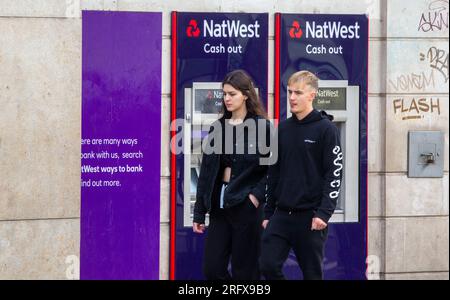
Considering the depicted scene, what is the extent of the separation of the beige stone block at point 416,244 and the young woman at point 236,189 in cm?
220

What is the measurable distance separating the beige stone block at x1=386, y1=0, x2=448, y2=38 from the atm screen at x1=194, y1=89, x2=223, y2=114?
1.72 meters

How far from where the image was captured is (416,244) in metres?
10.1

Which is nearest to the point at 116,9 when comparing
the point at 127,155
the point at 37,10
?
the point at 37,10

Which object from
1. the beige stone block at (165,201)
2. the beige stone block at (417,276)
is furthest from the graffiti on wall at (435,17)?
the beige stone block at (165,201)

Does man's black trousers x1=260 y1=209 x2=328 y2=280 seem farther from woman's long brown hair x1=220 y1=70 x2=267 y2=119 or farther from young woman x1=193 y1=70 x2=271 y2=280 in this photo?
woman's long brown hair x1=220 y1=70 x2=267 y2=119

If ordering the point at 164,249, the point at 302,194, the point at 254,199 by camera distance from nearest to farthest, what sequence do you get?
the point at 302,194 → the point at 254,199 → the point at 164,249

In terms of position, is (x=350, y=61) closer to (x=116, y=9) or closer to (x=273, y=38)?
(x=273, y=38)

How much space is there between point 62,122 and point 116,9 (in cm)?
112

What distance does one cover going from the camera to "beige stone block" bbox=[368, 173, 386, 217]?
33.2 ft

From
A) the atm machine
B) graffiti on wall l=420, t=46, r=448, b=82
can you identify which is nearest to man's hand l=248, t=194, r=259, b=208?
the atm machine

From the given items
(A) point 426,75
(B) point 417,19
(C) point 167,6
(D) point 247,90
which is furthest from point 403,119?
(C) point 167,6

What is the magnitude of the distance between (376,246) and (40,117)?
11.0 ft

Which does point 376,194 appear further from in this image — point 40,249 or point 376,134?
point 40,249

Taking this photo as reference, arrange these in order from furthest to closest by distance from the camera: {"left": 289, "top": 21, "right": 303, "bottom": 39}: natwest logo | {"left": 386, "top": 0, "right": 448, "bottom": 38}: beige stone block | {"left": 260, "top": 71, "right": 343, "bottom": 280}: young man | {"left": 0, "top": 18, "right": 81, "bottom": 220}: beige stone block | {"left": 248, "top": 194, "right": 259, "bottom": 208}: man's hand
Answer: {"left": 386, "top": 0, "right": 448, "bottom": 38}: beige stone block
{"left": 289, "top": 21, "right": 303, "bottom": 39}: natwest logo
{"left": 0, "top": 18, "right": 81, "bottom": 220}: beige stone block
{"left": 248, "top": 194, "right": 259, "bottom": 208}: man's hand
{"left": 260, "top": 71, "right": 343, "bottom": 280}: young man
